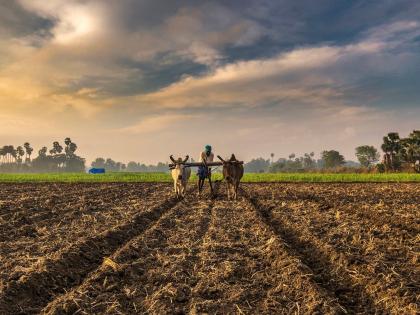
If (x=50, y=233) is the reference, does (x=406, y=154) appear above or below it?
above

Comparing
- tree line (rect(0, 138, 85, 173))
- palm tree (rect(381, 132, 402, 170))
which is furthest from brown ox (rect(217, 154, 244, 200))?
tree line (rect(0, 138, 85, 173))

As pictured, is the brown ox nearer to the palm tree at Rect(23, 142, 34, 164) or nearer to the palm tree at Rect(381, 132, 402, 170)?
the palm tree at Rect(381, 132, 402, 170)

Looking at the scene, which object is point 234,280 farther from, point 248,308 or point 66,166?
point 66,166

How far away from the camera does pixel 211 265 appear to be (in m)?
6.78

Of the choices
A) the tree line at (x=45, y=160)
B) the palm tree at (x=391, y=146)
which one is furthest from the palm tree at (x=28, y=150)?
the palm tree at (x=391, y=146)

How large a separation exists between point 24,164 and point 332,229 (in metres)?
191

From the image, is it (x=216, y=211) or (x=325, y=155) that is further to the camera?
(x=325, y=155)

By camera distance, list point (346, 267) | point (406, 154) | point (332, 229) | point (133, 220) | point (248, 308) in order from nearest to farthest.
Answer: point (248, 308)
point (346, 267)
point (332, 229)
point (133, 220)
point (406, 154)

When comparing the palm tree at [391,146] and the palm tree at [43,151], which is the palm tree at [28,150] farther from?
the palm tree at [391,146]

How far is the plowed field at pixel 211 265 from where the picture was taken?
5.14 metres

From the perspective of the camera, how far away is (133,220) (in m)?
11.7

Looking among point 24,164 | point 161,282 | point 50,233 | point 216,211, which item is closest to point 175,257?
point 161,282

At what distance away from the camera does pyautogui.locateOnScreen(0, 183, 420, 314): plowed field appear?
5141mm

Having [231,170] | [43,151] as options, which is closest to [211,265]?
[231,170]
